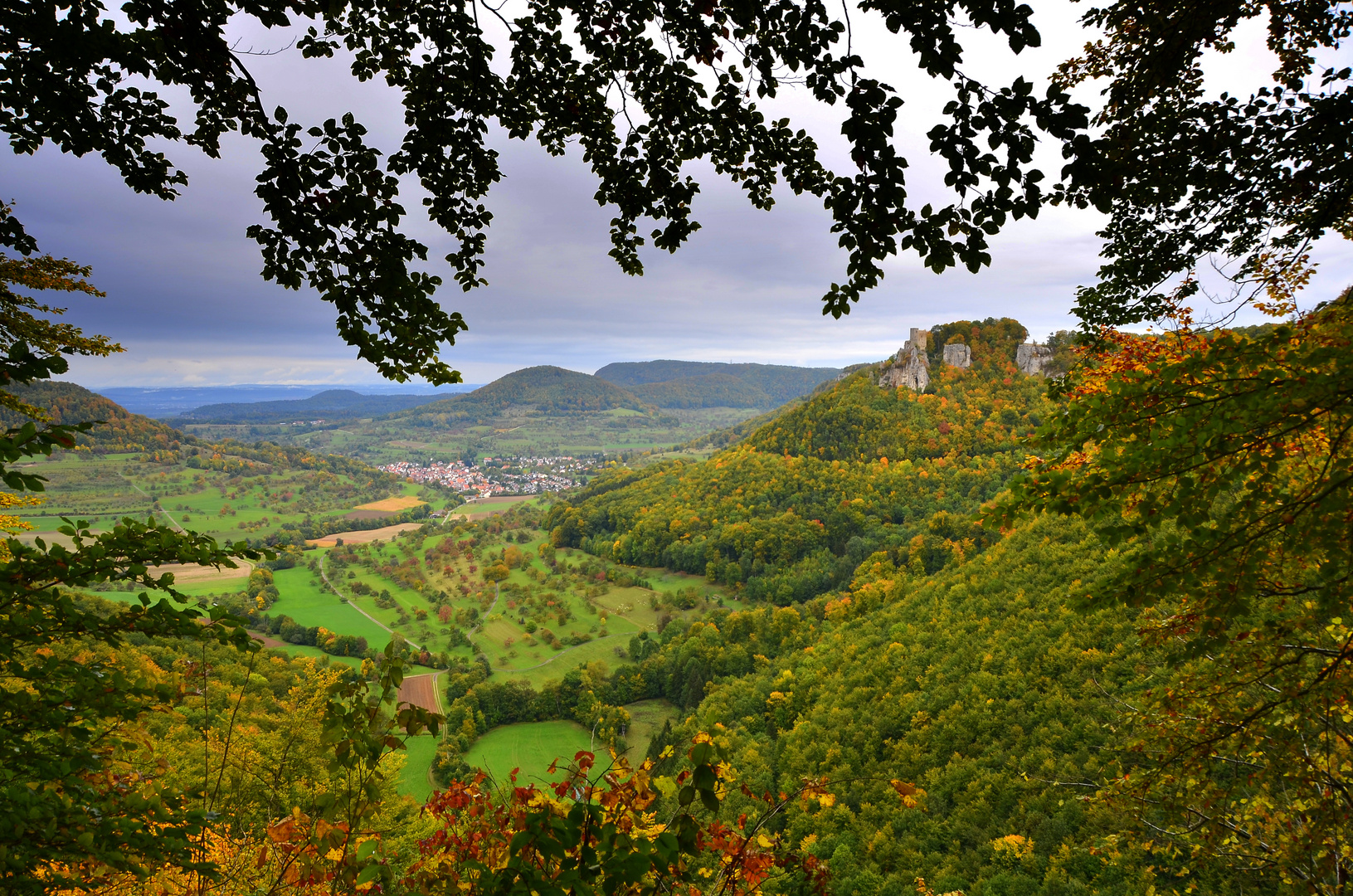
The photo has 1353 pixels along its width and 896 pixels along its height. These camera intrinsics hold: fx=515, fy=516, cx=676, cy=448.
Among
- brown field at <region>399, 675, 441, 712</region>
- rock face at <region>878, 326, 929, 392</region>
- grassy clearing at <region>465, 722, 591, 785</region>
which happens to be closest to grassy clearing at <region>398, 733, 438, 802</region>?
grassy clearing at <region>465, 722, 591, 785</region>

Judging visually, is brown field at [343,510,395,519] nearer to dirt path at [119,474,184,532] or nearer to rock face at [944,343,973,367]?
dirt path at [119,474,184,532]

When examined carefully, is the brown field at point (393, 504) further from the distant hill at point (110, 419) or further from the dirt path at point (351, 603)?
the distant hill at point (110, 419)

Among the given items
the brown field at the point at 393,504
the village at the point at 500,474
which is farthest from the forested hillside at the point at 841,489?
the village at the point at 500,474

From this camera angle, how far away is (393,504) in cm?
10594

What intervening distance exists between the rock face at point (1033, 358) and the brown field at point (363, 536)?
88350mm

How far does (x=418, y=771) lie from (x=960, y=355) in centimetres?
6267

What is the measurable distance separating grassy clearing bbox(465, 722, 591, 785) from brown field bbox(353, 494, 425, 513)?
77.8 meters

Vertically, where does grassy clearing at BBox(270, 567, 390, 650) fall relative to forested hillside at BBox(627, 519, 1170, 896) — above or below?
below

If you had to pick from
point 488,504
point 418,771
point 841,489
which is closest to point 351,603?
point 418,771

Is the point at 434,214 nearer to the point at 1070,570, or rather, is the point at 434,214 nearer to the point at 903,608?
the point at 1070,570

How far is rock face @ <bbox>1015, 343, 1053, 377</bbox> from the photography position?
53.2 meters

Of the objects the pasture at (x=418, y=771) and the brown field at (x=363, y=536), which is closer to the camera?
the pasture at (x=418, y=771)

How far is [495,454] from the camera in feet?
537

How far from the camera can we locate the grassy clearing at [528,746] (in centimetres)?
2997
